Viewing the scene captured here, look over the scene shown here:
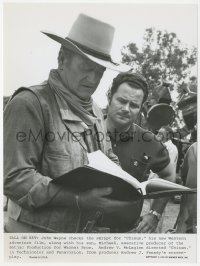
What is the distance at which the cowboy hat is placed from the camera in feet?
4.79

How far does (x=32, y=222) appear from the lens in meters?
1.35

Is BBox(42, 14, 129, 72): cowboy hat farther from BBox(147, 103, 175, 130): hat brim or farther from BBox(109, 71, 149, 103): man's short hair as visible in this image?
BBox(147, 103, 175, 130): hat brim

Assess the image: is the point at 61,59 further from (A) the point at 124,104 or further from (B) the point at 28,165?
(B) the point at 28,165

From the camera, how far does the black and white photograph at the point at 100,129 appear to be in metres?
1.30

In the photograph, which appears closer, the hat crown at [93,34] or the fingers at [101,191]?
the fingers at [101,191]

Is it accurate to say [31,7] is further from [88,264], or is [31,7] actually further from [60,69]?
[88,264]

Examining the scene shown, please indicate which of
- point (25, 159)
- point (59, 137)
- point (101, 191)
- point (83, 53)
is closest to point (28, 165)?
point (25, 159)

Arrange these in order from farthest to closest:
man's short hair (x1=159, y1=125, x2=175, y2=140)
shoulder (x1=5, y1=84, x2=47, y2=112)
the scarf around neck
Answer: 1. man's short hair (x1=159, y1=125, x2=175, y2=140)
2. the scarf around neck
3. shoulder (x1=5, y1=84, x2=47, y2=112)

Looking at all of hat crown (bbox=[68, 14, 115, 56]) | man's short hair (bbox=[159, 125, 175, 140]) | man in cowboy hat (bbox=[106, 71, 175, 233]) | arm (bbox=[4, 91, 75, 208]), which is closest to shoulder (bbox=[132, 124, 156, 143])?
man in cowboy hat (bbox=[106, 71, 175, 233])

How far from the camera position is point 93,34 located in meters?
1.51

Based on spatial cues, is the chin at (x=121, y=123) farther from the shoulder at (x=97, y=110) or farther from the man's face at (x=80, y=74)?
the man's face at (x=80, y=74)

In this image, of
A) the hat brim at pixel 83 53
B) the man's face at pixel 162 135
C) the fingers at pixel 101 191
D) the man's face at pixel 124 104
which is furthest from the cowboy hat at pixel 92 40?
the fingers at pixel 101 191

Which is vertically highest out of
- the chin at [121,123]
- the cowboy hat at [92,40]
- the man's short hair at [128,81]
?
the cowboy hat at [92,40]

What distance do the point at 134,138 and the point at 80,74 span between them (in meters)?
0.40
